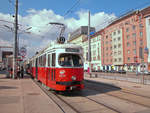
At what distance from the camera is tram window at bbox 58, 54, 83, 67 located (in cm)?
979

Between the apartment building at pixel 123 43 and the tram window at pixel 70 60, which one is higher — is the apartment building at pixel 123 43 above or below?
above

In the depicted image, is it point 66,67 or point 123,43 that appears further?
point 123,43

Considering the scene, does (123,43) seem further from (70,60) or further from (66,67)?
(66,67)

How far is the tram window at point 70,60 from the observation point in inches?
385

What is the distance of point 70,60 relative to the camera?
9969 millimetres

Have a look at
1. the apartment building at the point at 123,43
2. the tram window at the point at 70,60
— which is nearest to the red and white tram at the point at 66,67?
the tram window at the point at 70,60

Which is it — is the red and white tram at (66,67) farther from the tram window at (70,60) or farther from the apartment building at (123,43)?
the apartment building at (123,43)

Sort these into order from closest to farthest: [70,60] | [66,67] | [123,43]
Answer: [66,67]
[70,60]
[123,43]

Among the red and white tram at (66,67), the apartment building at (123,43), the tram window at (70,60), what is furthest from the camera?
the apartment building at (123,43)

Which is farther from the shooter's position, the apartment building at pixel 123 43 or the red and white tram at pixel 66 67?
the apartment building at pixel 123 43

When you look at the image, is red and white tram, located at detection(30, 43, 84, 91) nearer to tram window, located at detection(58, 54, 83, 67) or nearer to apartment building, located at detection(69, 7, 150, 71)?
tram window, located at detection(58, 54, 83, 67)

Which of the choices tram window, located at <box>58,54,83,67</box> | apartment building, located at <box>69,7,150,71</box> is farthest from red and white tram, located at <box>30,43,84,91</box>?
apartment building, located at <box>69,7,150,71</box>

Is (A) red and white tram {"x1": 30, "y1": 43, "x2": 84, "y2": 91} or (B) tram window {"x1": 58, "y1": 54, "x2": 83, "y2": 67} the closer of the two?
(A) red and white tram {"x1": 30, "y1": 43, "x2": 84, "y2": 91}

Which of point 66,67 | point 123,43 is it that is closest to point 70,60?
point 66,67
